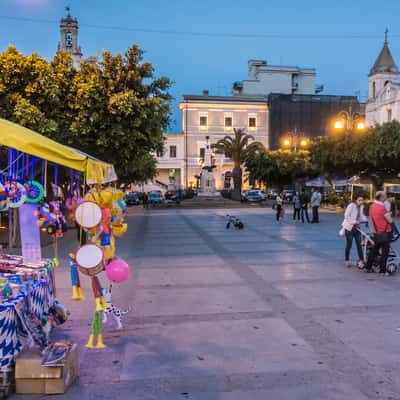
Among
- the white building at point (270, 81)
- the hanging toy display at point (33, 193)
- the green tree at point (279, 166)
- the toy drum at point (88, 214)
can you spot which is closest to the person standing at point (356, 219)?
the hanging toy display at point (33, 193)

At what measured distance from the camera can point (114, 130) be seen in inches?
623

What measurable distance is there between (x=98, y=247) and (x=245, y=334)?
2214 millimetres

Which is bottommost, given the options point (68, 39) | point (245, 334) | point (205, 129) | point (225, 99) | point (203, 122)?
point (245, 334)

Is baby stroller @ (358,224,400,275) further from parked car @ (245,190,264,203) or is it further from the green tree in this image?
parked car @ (245,190,264,203)

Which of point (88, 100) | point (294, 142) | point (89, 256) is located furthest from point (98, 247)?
point (294, 142)

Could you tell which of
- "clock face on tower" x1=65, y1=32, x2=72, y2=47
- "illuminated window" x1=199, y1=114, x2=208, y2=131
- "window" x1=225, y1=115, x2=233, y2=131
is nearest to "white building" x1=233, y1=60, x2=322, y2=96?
"window" x1=225, y1=115, x2=233, y2=131

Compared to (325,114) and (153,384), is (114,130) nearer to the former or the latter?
(153,384)

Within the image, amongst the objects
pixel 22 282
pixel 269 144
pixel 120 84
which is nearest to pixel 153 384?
pixel 22 282

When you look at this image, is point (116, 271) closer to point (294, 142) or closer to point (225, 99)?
point (294, 142)

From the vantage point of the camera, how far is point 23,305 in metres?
4.82

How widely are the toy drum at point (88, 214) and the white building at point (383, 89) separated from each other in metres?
46.4

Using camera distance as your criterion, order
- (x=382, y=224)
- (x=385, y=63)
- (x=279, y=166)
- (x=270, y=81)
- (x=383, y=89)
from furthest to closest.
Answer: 1. (x=270, y=81)
2. (x=385, y=63)
3. (x=383, y=89)
4. (x=279, y=166)
5. (x=382, y=224)

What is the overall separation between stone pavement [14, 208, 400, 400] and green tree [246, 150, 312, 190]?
112ft

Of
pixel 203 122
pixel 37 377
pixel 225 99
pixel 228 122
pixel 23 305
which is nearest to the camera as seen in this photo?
pixel 37 377
